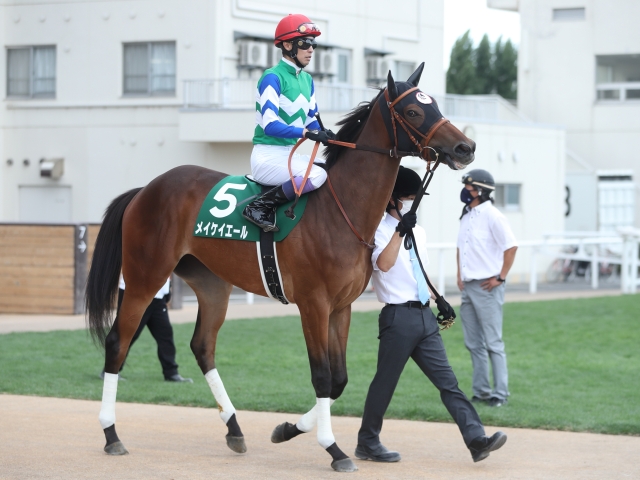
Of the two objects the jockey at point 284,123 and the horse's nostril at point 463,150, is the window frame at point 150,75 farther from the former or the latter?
the horse's nostril at point 463,150

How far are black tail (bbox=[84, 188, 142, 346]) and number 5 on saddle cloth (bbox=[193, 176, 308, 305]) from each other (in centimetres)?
83

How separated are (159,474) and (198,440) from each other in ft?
3.74

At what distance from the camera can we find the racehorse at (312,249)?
6078 mm

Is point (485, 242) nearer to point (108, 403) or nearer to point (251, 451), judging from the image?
point (251, 451)

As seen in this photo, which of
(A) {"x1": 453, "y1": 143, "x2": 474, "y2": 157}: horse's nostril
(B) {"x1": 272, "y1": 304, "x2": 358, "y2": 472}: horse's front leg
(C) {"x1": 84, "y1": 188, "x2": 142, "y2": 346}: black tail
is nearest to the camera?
(A) {"x1": 453, "y1": 143, "x2": 474, "y2": 157}: horse's nostril

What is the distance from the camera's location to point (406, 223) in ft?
20.6

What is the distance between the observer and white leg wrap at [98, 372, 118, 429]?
6617 millimetres

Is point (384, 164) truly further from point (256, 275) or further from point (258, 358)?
point (258, 358)

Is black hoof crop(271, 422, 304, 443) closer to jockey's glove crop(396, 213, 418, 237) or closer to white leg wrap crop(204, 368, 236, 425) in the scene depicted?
white leg wrap crop(204, 368, 236, 425)

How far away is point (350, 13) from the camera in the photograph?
2506 centimetres

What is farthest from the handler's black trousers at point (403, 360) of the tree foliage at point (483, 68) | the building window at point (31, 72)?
the tree foliage at point (483, 68)

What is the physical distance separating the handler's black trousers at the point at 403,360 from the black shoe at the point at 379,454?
0.03m

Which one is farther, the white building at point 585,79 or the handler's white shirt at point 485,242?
the white building at point 585,79

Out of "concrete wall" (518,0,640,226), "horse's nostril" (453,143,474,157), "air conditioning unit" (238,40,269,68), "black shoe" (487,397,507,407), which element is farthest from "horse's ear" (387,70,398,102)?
"concrete wall" (518,0,640,226)
